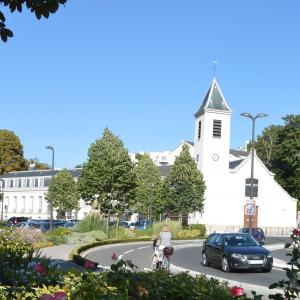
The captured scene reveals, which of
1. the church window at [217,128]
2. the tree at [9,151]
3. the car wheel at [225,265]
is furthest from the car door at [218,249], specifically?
the tree at [9,151]

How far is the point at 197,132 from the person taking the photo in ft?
228

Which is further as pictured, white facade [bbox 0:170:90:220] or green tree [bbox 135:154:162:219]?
white facade [bbox 0:170:90:220]

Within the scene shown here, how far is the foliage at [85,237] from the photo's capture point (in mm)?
36500

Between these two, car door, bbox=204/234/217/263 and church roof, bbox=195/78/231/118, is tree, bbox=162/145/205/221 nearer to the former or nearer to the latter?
church roof, bbox=195/78/231/118

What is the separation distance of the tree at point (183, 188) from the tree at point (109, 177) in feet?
22.5

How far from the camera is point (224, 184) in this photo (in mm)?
67375

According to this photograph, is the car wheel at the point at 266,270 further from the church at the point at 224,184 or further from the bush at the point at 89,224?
the church at the point at 224,184

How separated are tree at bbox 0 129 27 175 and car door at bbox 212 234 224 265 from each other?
74.5 meters

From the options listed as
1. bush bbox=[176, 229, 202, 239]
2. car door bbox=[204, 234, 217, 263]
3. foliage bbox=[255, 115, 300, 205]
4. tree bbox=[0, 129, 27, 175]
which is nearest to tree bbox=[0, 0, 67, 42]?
car door bbox=[204, 234, 217, 263]

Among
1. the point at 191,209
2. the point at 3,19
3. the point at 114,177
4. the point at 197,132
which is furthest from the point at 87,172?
the point at 3,19

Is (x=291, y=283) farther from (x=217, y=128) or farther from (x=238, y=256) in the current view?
(x=217, y=128)

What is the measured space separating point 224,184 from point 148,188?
8.60m

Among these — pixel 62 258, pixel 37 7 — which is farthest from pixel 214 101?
pixel 37 7

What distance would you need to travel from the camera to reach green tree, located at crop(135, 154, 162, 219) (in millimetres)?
64250
